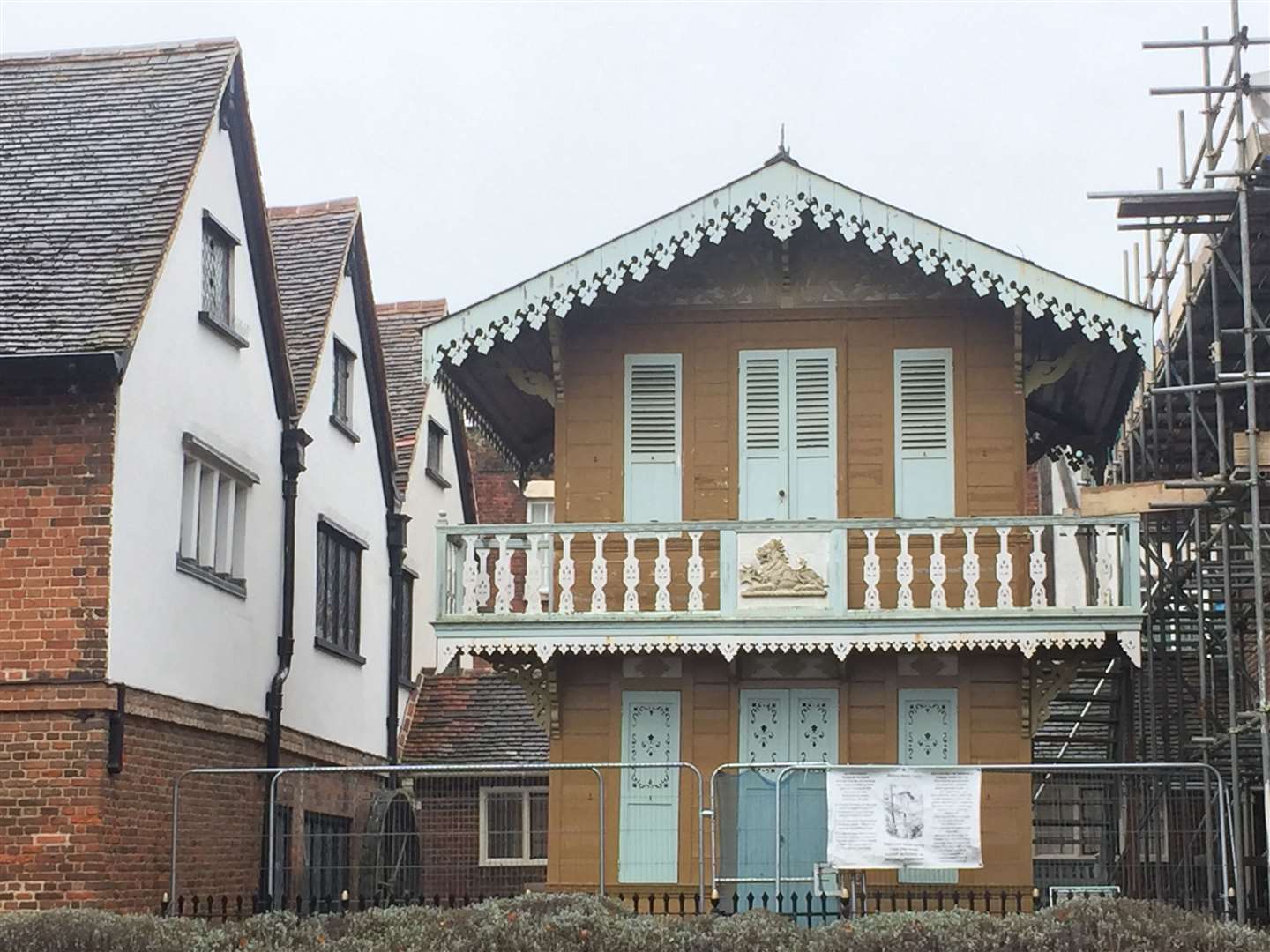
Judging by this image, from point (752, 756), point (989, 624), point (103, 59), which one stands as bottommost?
point (752, 756)

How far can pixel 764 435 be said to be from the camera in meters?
21.0

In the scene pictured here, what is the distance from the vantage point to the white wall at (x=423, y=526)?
32312 millimetres

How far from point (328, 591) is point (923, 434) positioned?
9.75 metres

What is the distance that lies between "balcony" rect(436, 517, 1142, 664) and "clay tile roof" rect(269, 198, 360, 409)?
6582 millimetres

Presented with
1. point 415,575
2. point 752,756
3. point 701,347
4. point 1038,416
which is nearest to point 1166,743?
point 1038,416

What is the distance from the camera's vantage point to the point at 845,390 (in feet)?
68.7

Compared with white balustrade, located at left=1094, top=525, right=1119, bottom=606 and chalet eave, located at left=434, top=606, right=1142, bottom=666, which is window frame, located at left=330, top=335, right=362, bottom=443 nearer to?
chalet eave, located at left=434, top=606, right=1142, bottom=666

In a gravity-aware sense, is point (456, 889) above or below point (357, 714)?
below

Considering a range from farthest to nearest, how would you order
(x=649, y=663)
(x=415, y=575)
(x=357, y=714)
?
(x=415, y=575), (x=357, y=714), (x=649, y=663)

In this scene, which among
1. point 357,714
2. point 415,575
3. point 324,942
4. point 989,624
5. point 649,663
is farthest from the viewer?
point 415,575

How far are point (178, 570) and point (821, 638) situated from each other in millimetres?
6796

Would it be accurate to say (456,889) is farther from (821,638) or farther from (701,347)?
(701,347)

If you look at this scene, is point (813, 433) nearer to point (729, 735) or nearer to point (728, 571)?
point (728, 571)

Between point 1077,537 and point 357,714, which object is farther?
point 357,714
